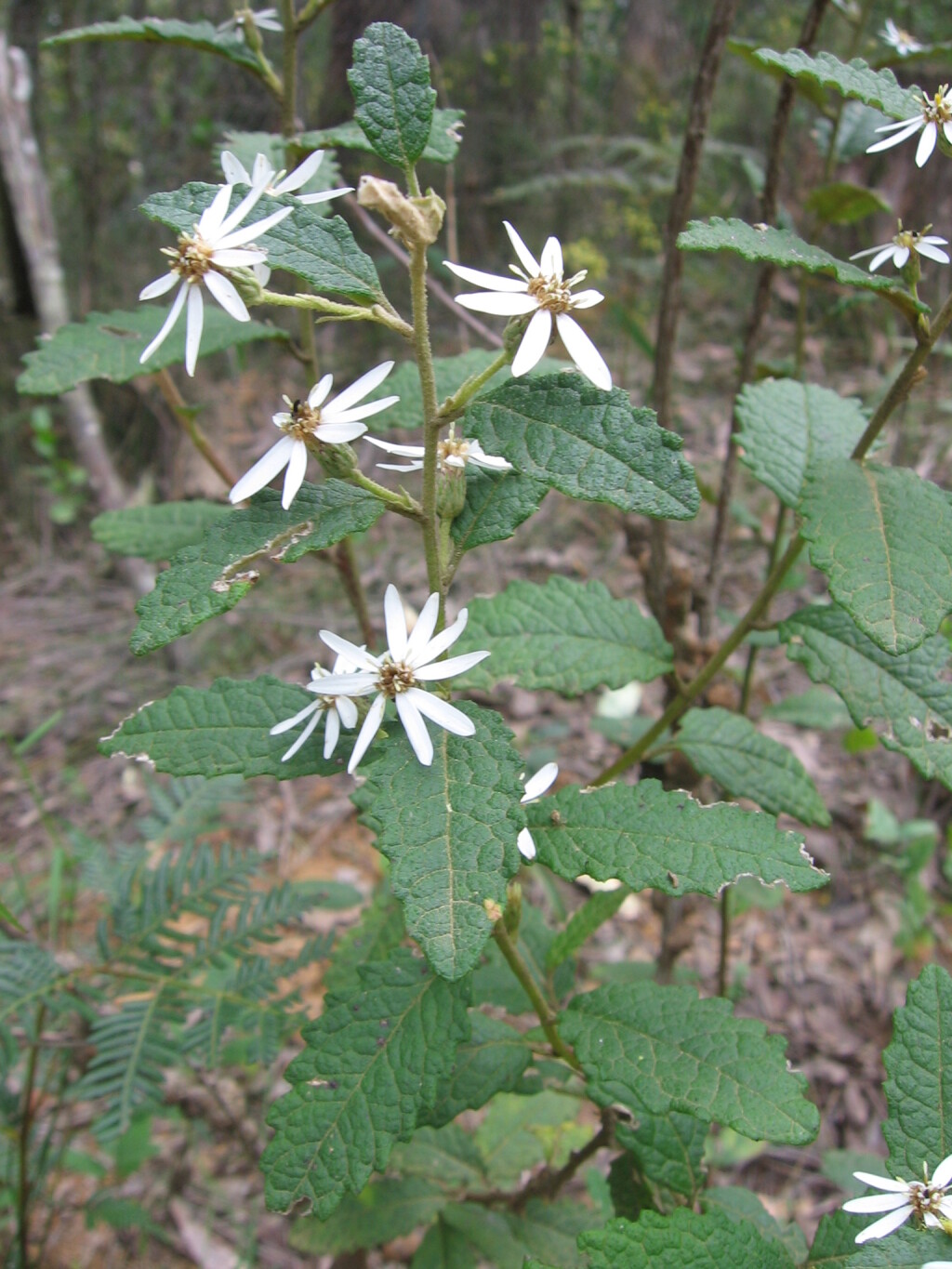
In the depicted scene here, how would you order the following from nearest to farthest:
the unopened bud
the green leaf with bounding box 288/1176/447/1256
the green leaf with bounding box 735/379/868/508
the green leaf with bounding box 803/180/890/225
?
the unopened bud < the green leaf with bounding box 735/379/868/508 < the green leaf with bounding box 288/1176/447/1256 < the green leaf with bounding box 803/180/890/225

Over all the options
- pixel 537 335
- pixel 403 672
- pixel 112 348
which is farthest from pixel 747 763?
pixel 112 348

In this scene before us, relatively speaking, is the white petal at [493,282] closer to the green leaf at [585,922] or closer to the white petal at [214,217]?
the white petal at [214,217]

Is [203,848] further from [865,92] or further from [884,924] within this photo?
[884,924]

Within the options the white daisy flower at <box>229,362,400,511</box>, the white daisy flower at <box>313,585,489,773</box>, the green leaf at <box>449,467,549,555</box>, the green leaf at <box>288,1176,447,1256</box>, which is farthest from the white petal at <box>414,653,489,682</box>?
the green leaf at <box>288,1176,447,1256</box>

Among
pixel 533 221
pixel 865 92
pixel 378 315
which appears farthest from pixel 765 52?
pixel 533 221

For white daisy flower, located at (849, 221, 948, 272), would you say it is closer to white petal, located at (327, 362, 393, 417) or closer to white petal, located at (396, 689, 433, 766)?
white petal, located at (327, 362, 393, 417)

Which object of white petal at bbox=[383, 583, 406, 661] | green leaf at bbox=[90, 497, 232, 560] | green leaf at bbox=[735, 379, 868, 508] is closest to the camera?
white petal at bbox=[383, 583, 406, 661]

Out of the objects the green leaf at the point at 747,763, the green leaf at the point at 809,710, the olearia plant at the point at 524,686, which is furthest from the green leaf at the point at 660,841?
the green leaf at the point at 809,710
